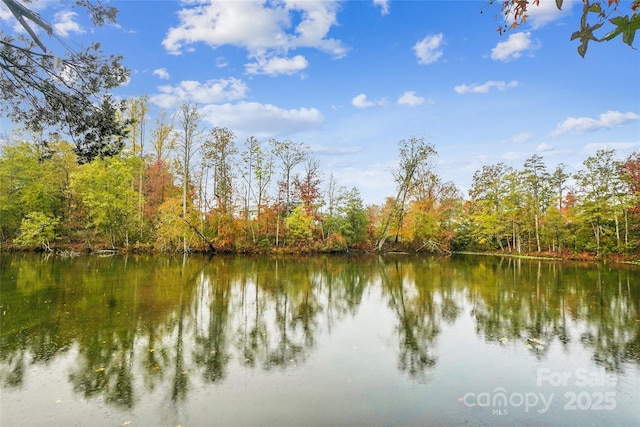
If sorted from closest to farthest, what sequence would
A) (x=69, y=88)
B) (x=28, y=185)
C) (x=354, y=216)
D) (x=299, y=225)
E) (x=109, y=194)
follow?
1. (x=69, y=88)
2. (x=109, y=194)
3. (x=28, y=185)
4. (x=299, y=225)
5. (x=354, y=216)

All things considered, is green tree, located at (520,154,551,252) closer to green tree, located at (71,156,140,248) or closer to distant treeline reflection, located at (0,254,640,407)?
distant treeline reflection, located at (0,254,640,407)

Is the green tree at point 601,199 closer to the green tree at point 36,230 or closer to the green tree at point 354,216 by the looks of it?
the green tree at point 354,216

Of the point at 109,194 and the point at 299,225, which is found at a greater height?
the point at 109,194

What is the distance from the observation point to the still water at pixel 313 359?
353 centimetres

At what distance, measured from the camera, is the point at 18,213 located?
24.5 metres

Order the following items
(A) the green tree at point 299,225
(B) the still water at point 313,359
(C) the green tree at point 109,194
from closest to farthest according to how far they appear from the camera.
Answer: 1. (B) the still water at point 313,359
2. (C) the green tree at point 109,194
3. (A) the green tree at point 299,225

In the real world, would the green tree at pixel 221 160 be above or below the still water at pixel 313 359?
above

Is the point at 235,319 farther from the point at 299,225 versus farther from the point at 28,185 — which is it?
the point at 28,185

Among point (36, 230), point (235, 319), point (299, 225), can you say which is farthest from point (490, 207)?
point (36, 230)

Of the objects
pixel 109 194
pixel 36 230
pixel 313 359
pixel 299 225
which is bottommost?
pixel 313 359

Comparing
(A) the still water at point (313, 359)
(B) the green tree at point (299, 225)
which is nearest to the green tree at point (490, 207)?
(B) the green tree at point (299, 225)

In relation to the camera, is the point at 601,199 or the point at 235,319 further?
the point at 601,199

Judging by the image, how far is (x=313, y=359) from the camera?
5047 millimetres

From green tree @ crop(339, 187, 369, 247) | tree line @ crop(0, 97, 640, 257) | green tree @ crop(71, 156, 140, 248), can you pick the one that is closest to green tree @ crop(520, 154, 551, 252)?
tree line @ crop(0, 97, 640, 257)
